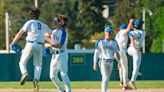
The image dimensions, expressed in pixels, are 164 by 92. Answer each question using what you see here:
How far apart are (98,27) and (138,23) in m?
79.4

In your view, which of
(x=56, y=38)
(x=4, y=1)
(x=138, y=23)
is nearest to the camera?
(x=56, y=38)

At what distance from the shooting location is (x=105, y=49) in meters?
21.3

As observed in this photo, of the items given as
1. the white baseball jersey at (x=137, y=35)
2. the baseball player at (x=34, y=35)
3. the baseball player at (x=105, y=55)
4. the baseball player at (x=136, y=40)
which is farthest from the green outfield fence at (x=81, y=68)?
the baseball player at (x=105, y=55)

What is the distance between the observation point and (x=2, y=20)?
8294cm

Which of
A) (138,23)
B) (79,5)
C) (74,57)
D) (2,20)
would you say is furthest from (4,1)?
(138,23)

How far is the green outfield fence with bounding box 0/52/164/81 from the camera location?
35.4 metres

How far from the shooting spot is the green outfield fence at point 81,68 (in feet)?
116

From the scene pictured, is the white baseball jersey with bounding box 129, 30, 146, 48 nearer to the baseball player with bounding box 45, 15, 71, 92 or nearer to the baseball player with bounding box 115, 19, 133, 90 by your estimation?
the baseball player with bounding box 115, 19, 133, 90

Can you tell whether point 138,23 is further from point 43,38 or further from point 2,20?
point 2,20

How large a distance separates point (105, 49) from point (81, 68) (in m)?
15.5

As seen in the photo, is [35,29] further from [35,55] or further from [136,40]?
[136,40]

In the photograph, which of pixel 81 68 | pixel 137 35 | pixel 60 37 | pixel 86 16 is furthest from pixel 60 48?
pixel 86 16

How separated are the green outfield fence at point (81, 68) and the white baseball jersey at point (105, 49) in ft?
A: 45.2

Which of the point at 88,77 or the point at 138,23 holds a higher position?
the point at 138,23
